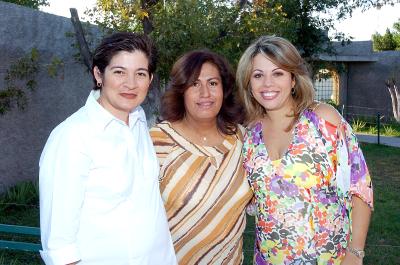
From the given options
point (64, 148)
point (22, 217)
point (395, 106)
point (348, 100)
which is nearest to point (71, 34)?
point (22, 217)

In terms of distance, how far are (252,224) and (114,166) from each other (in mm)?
5059

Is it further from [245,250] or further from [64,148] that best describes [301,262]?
[245,250]

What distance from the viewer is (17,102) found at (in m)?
7.49

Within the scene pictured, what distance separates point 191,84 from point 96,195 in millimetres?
1166

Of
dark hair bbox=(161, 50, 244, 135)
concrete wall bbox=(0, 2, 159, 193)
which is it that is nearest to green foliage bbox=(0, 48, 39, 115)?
concrete wall bbox=(0, 2, 159, 193)

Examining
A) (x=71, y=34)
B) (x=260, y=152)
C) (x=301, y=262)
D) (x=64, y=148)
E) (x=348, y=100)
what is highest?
(x=71, y=34)

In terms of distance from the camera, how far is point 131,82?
90.2 inches

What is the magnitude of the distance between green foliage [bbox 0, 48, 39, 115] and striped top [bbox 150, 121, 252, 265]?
189 inches

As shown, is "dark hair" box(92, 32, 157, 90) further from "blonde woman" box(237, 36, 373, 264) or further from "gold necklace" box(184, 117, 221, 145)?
"gold necklace" box(184, 117, 221, 145)

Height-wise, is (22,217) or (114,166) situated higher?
(114,166)

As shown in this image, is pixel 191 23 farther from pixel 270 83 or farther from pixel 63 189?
pixel 63 189

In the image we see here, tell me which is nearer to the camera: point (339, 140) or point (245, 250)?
point (339, 140)

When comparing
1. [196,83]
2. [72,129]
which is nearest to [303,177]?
[196,83]

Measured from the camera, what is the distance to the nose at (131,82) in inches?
90.0
